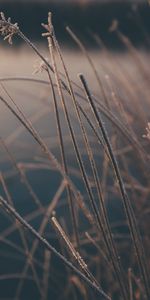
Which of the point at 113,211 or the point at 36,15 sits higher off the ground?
the point at 36,15

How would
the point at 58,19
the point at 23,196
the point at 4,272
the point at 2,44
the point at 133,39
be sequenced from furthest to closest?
the point at 58,19
the point at 133,39
the point at 2,44
the point at 23,196
the point at 4,272

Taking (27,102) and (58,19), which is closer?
(27,102)

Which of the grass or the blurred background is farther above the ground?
the blurred background

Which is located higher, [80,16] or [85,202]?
[80,16]

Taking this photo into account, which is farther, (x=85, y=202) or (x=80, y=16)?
(x=80, y=16)

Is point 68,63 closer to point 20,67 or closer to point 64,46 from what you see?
point 20,67

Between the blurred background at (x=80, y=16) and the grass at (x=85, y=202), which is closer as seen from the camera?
the grass at (x=85, y=202)

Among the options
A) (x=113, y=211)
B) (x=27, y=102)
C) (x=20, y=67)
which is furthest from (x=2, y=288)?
(x=20, y=67)

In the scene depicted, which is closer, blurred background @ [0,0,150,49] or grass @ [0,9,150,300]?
grass @ [0,9,150,300]
